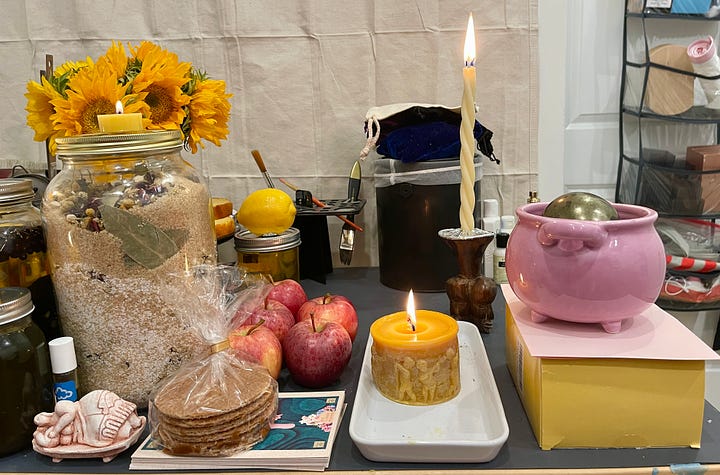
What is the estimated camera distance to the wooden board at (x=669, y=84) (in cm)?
127

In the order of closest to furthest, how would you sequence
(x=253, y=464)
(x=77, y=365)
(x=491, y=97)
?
(x=253, y=464)
(x=77, y=365)
(x=491, y=97)

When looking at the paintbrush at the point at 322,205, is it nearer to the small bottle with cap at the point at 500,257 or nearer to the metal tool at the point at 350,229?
the metal tool at the point at 350,229

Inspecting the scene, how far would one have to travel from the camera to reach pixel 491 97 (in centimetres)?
127

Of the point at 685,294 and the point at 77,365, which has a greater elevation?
the point at 77,365

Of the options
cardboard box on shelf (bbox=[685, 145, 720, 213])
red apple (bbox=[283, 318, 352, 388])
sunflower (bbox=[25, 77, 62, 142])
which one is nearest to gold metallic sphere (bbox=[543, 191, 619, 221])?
red apple (bbox=[283, 318, 352, 388])

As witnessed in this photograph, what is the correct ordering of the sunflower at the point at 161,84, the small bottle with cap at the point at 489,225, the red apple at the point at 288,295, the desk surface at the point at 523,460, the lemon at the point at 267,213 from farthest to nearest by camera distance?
the small bottle with cap at the point at 489,225 → the lemon at the point at 267,213 → the red apple at the point at 288,295 → the sunflower at the point at 161,84 → the desk surface at the point at 523,460

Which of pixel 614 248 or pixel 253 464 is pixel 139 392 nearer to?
pixel 253 464

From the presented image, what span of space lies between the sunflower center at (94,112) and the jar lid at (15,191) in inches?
3.9

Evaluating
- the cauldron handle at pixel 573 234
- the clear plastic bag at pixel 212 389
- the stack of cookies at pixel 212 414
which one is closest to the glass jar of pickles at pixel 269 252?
the clear plastic bag at pixel 212 389

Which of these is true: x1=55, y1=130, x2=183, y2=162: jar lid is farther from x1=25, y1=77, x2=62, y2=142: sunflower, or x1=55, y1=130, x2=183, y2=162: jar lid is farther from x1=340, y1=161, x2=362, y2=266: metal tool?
x1=340, y1=161, x2=362, y2=266: metal tool

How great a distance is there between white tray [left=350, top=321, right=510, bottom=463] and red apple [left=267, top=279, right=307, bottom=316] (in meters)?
0.21

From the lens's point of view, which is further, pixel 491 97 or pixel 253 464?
pixel 491 97

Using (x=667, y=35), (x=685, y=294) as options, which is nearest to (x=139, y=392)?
(x=685, y=294)

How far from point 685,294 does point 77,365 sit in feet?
3.93
